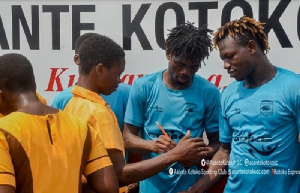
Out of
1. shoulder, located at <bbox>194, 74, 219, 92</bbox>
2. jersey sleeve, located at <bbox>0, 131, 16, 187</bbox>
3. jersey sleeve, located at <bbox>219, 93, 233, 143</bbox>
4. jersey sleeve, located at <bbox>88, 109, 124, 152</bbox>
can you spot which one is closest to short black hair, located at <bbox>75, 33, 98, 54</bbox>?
shoulder, located at <bbox>194, 74, 219, 92</bbox>

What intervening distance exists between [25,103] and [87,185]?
1.66 feet

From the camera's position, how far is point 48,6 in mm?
4609

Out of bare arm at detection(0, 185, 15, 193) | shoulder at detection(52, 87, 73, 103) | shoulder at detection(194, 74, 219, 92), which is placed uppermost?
shoulder at detection(194, 74, 219, 92)

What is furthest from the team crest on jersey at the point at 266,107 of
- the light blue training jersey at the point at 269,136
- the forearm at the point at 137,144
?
the forearm at the point at 137,144

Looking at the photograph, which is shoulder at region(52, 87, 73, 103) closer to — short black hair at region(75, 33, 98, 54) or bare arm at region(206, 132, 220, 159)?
short black hair at region(75, 33, 98, 54)

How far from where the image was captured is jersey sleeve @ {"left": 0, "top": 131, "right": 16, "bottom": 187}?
2.64m

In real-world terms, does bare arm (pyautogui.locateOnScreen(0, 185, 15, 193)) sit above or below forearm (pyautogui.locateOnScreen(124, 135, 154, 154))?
above

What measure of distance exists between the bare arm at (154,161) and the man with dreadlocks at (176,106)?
1.13 ft

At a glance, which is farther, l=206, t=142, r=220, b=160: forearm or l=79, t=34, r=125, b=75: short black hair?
l=206, t=142, r=220, b=160: forearm

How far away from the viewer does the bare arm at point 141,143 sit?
13.3 feet

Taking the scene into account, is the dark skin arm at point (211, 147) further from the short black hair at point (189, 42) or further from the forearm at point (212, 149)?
the short black hair at point (189, 42)

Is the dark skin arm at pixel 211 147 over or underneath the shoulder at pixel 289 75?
underneath

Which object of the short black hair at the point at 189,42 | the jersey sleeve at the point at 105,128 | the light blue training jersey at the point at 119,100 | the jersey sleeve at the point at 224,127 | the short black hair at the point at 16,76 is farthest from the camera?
the light blue training jersey at the point at 119,100

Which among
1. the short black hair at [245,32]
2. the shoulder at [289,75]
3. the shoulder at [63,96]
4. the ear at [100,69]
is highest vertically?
the short black hair at [245,32]
